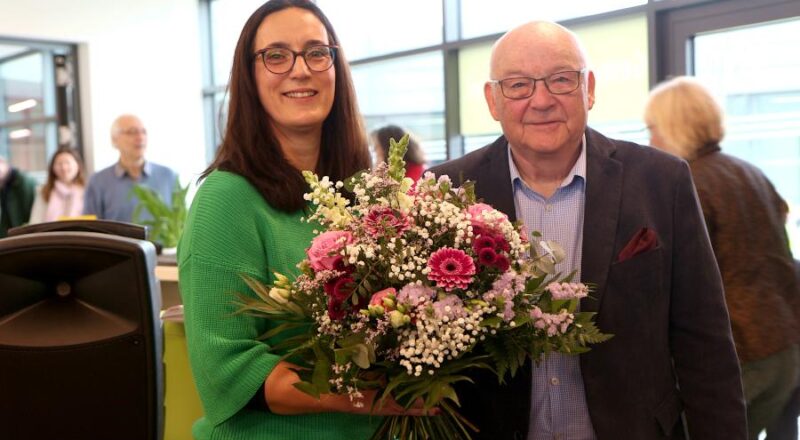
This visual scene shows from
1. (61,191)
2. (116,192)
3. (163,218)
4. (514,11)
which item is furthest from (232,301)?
(61,191)

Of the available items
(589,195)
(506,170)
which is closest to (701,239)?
(589,195)

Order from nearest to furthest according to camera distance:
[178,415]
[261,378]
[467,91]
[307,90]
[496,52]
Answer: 1. [261,378]
2. [307,90]
3. [496,52]
4. [178,415]
5. [467,91]

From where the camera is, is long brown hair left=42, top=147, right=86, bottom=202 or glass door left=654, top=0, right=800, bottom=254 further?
Answer: long brown hair left=42, top=147, right=86, bottom=202

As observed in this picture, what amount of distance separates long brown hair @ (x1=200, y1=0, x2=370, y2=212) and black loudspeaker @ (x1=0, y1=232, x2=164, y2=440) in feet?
1.77

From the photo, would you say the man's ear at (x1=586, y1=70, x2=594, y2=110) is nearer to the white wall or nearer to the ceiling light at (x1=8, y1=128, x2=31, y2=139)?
the white wall

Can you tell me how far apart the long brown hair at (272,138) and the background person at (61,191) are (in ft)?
18.9

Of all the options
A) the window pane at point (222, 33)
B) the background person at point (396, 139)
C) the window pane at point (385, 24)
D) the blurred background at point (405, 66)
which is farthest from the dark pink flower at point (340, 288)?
the window pane at point (222, 33)

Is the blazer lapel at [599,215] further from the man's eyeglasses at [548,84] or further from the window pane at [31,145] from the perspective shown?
the window pane at [31,145]

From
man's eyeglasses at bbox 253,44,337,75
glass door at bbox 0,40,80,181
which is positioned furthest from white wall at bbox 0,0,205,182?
man's eyeglasses at bbox 253,44,337,75

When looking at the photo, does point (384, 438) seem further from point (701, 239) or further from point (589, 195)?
point (701, 239)

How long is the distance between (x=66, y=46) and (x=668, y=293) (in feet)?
26.0

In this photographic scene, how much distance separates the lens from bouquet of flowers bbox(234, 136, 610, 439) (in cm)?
139

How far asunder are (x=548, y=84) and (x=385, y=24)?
602 centimetres

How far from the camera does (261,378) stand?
158 centimetres
